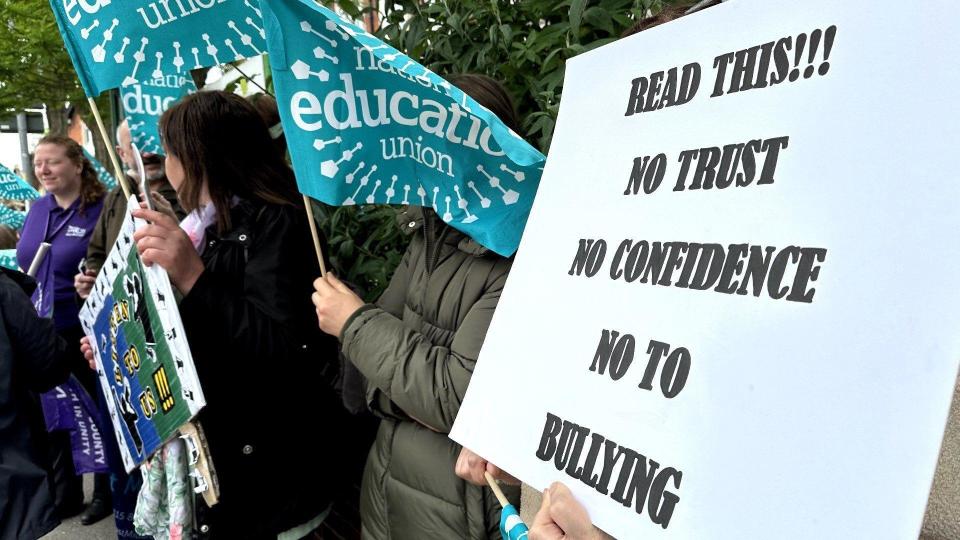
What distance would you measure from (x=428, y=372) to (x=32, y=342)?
1.79 metres

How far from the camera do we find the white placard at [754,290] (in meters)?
0.76

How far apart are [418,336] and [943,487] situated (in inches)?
41.9

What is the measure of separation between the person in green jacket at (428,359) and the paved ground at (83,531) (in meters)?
3.09

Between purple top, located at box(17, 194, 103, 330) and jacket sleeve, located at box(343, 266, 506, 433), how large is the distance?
10.5 ft

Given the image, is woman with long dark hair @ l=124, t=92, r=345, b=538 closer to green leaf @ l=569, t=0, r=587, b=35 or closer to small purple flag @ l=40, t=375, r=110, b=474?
green leaf @ l=569, t=0, r=587, b=35

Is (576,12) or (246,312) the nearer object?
(576,12)

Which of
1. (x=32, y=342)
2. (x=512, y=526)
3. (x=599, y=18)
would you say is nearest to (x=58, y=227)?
(x=32, y=342)

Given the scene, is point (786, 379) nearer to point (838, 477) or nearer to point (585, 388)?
point (838, 477)

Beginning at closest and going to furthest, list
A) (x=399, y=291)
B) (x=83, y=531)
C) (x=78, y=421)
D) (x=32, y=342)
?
(x=399, y=291) → (x=32, y=342) → (x=78, y=421) → (x=83, y=531)

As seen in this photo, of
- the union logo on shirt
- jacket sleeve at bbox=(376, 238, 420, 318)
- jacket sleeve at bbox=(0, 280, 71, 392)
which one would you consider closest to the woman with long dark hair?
jacket sleeve at bbox=(376, 238, 420, 318)

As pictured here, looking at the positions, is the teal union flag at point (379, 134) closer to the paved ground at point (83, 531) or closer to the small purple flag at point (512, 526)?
the small purple flag at point (512, 526)

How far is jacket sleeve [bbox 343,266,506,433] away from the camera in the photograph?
171cm

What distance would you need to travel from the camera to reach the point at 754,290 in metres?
0.92

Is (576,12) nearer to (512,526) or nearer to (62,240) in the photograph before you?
(512,526)
